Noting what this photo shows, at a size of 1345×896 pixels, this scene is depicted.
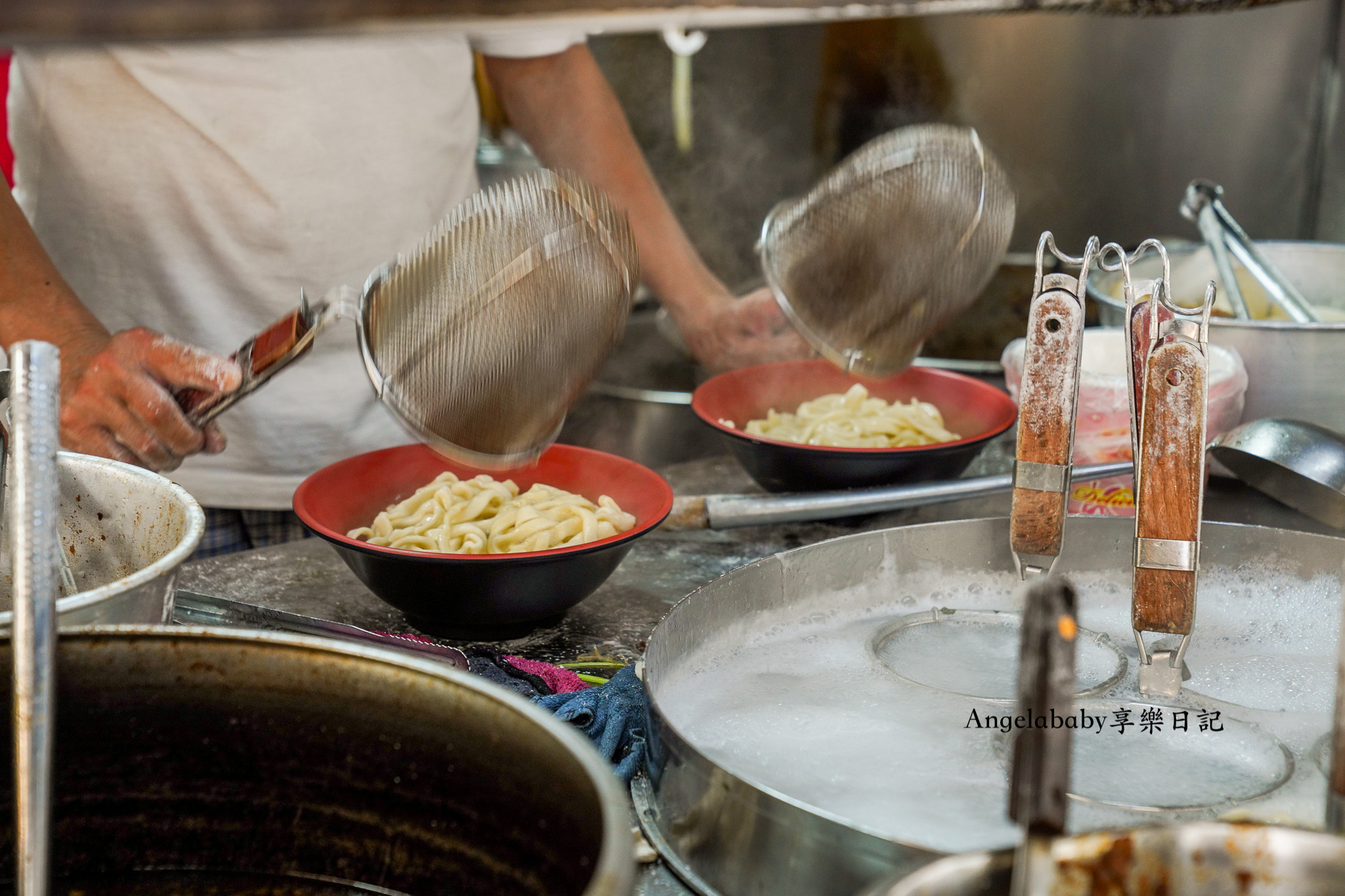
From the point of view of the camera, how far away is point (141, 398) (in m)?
1.19

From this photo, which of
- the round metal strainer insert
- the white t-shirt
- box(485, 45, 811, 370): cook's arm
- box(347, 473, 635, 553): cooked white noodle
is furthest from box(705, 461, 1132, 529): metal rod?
the white t-shirt

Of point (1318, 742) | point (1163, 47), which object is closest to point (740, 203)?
point (1163, 47)

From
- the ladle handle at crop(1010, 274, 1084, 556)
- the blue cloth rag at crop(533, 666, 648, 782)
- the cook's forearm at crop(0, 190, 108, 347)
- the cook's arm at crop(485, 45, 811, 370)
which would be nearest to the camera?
the blue cloth rag at crop(533, 666, 648, 782)

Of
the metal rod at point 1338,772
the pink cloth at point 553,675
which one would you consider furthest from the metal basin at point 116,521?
the metal rod at point 1338,772

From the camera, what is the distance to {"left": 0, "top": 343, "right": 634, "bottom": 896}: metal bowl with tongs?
0.60m

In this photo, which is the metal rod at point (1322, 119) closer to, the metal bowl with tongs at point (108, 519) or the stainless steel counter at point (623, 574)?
the stainless steel counter at point (623, 574)

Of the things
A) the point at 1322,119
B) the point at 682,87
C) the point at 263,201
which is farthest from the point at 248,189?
the point at 1322,119

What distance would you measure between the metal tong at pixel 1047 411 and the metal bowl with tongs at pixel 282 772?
0.67m

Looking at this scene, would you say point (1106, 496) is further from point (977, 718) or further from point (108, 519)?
point (108, 519)

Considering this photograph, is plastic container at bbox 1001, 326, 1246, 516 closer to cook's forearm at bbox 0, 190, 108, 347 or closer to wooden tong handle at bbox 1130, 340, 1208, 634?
wooden tong handle at bbox 1130, 340, 1208, 634

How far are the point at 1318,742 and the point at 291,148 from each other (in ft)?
5.07

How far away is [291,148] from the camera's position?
1757mm

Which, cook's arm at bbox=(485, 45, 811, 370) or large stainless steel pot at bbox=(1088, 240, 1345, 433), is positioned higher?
cook's arm at bbox=(485, 45, 811, 370)

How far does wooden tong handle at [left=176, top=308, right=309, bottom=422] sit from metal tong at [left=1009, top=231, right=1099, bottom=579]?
669 millimetres
